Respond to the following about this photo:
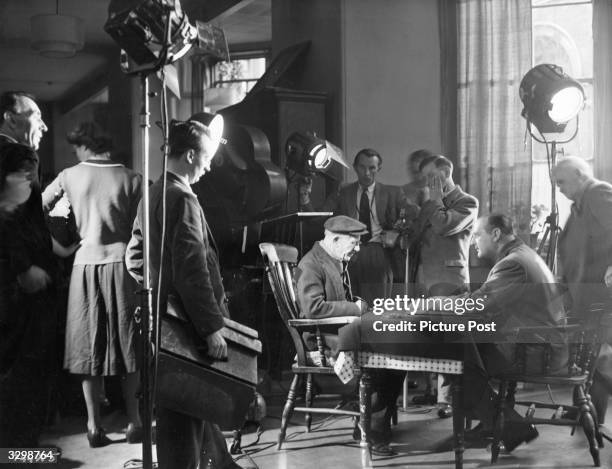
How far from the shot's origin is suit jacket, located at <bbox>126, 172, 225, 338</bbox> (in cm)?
250

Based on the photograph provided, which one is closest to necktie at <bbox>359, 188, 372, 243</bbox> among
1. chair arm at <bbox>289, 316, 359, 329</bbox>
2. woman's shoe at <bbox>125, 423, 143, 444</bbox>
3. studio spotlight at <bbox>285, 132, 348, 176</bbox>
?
studio spotlight at <bbox>285, 132, 348, 176</bbox>

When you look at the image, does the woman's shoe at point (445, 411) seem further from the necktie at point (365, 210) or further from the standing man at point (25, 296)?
the standing man at point (25, 296)

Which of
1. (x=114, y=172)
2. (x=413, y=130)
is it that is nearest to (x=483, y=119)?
(x=413, y=130)

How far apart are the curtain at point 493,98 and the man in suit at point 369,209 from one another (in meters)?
0.34

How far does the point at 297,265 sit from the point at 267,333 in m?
0.33

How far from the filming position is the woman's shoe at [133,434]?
3082 millimetres

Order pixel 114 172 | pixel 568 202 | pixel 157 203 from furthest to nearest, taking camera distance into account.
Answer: pixel 568 202 → pixel 114 172 → pixel 157 203

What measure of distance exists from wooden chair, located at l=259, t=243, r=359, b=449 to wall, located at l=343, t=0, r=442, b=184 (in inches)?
18.6

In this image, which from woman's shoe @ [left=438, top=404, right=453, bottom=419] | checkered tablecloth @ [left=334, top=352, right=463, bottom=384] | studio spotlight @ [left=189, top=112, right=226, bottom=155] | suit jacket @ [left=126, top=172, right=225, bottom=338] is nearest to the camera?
suit jacket @ [left=126, top=172, right=225, bottom=338]

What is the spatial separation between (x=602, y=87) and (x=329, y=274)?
55.2 inches

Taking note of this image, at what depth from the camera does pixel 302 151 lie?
3.26m

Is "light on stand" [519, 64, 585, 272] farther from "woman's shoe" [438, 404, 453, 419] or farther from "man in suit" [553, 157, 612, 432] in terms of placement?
"woman's shoe" [438, 404, 453, 419]

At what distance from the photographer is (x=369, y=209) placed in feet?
10.6

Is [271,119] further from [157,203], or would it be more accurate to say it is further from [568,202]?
[568,202]
